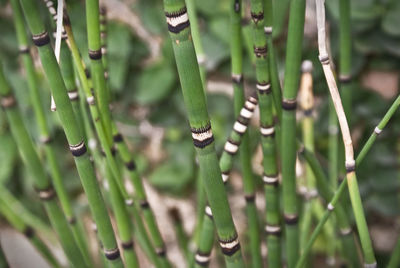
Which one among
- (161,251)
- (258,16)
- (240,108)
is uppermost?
(258,16)

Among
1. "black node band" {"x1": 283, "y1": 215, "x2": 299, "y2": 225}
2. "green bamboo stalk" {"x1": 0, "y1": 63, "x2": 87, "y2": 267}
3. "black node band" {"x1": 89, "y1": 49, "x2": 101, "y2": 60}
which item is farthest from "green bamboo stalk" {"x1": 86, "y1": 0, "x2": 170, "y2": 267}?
"black node band" {"x1": 283, "y1": 215, "x2": 299, "y2": 225}

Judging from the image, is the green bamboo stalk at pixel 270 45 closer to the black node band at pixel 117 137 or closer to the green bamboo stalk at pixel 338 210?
the green bamboo stalk at pixel 338 210

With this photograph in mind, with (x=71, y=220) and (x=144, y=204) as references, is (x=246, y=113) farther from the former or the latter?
(x=71, y=220)

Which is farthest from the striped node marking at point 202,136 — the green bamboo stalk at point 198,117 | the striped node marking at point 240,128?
the striped node marking at point 240,128

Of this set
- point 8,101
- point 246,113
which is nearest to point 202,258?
point 246,113

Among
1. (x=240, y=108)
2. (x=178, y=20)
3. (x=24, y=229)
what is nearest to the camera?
(x=178, y=20)

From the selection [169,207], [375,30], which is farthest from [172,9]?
[169,207]
